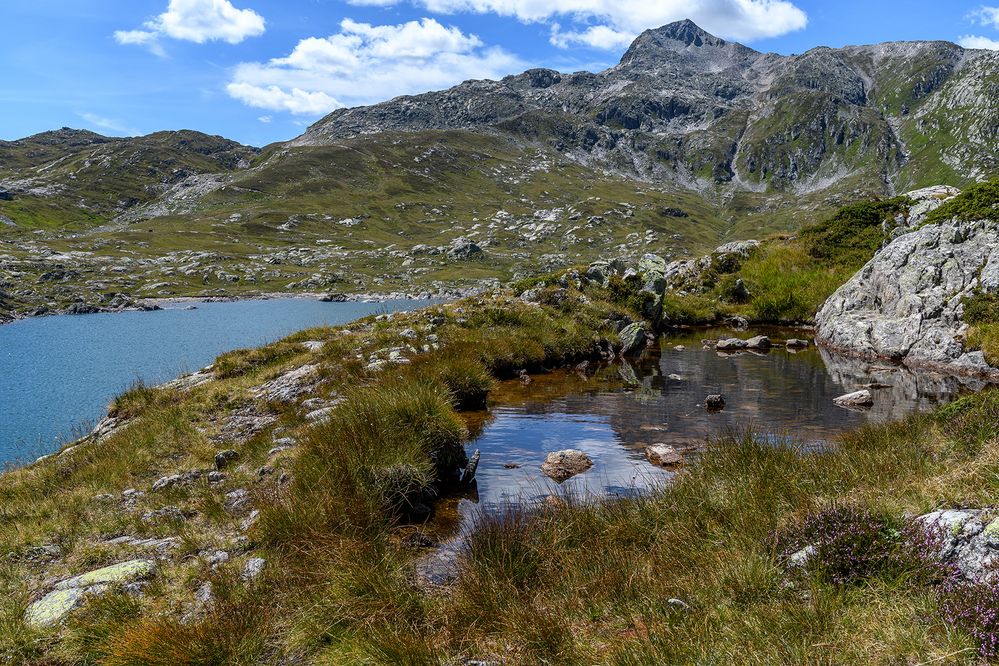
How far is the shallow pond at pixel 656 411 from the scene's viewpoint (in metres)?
12.3

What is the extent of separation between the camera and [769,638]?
15.6 feet

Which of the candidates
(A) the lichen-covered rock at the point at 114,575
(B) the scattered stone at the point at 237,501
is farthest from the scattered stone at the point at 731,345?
(A) the lichen-covered rock at the point at 114,575

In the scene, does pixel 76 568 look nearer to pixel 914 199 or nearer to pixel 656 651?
pixel 656 651

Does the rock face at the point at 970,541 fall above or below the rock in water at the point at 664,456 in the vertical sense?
above

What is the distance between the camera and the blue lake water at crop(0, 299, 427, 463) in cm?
2567

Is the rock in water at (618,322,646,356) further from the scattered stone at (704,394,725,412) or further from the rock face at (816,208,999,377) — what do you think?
the scattered stone at (704,394,725,412)

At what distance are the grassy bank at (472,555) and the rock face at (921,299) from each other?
1584 cm

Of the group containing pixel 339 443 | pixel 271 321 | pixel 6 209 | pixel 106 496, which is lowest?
pixel 271 321

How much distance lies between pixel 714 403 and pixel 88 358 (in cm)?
5056

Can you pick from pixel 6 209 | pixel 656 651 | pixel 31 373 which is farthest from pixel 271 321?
pixel 6 209

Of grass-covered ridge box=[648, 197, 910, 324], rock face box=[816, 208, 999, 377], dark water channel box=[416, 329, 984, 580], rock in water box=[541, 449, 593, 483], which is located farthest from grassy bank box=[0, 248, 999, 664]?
grass-covered ridge box=[648, 197, 910, 324]

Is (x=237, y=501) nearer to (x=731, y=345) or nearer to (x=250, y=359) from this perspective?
(x=250, y=359)

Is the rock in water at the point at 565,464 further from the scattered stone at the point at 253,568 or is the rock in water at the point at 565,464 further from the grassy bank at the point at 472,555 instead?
the scattered stone at the point at 253,568

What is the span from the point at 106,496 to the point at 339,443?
4.55m
